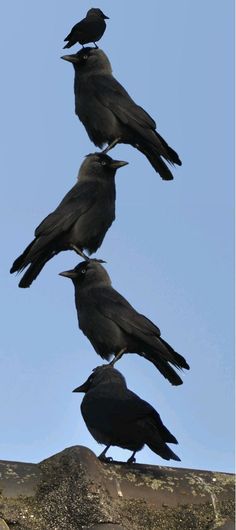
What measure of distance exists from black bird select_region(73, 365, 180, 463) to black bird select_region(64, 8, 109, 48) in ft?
10.5

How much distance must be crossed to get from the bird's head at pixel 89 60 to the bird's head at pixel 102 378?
9.24ft

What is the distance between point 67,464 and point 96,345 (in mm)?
2163

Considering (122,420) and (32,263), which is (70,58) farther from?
(122,420)

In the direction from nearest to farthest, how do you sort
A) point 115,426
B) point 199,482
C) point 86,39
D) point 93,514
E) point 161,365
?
point 93,514
point 199,482
point 115,426
point 161,365
point 86,39

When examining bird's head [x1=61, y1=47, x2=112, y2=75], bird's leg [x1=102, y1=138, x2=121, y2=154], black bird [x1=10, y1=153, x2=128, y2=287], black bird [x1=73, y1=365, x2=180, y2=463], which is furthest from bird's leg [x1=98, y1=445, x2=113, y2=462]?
bird's head [x1=61, y1=47, x2=112, y2=75]

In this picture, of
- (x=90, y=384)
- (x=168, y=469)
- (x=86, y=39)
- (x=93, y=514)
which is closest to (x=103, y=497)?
(x=93, y=514)

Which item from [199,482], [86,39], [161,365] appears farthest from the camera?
[86,39]

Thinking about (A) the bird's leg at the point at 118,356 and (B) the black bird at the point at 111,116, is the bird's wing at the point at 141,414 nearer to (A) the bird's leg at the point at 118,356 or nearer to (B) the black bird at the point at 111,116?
(A) the bird's leg at the point at 118,356

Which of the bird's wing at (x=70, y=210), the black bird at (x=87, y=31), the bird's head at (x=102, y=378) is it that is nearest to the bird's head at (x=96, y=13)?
the black bird at (x=87, y=31)

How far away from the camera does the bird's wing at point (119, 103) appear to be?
7.50m

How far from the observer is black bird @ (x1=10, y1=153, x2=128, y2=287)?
6656 millimetres

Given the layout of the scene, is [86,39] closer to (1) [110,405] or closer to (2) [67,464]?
(1) [110,405]

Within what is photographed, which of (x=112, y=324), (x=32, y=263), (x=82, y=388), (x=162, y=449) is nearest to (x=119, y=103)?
(x=32, y=263)

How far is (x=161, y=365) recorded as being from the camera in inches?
230
